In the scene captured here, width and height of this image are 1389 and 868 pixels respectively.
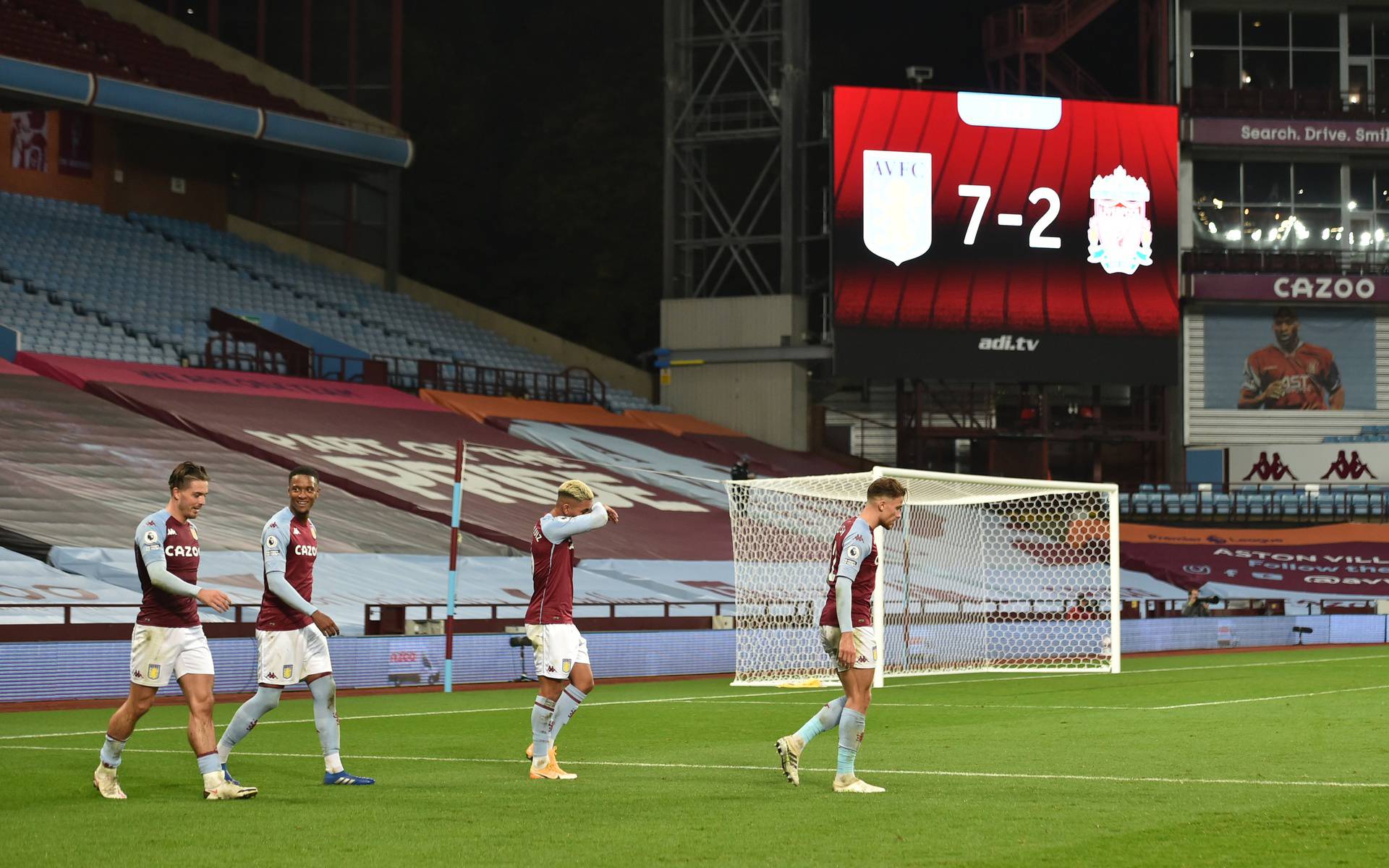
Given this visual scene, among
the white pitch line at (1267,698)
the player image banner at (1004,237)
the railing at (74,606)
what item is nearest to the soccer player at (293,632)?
the railing at (74,606)

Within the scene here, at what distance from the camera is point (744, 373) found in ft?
163

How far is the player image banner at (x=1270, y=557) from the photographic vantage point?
42656mm

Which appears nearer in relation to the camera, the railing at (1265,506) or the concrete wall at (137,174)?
the concrete wall at (137,174)

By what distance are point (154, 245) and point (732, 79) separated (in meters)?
17.7

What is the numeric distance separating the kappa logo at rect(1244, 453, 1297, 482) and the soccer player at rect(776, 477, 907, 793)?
41.3 m

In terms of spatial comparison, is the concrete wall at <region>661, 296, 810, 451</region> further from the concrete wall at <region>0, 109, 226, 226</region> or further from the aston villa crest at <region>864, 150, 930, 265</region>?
the concrete wall at <region>0, 109, 226, 226</region>

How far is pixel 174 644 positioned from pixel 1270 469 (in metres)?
43.6

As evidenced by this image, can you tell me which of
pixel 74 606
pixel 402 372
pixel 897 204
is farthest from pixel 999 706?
pixel 402 372

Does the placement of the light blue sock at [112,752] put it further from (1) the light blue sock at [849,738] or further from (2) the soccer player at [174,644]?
(1) the light blue sock at [849,738]

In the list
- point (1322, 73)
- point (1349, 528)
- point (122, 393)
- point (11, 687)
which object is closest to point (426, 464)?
point (122, 393)

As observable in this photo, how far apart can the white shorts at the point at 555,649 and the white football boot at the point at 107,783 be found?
8.71 ft

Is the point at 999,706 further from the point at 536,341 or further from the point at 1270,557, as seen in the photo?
the point at 536,341

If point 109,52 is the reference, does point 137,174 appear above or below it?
below

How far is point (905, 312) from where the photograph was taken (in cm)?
4259
